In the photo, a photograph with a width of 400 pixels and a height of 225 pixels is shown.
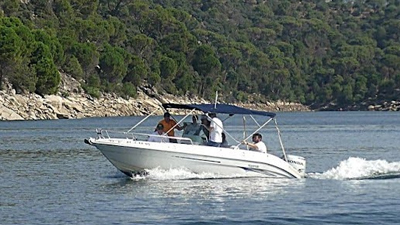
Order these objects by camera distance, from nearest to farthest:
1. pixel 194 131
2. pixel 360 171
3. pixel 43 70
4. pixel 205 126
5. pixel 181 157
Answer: pixel 181 157, pixel 205 126, pixel 194 131, pixel 360 171, pixel 43 70

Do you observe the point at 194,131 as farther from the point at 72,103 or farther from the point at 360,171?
the point at 72,103

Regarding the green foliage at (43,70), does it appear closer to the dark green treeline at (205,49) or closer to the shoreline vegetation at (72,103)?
the dark green treeline at (205,49)

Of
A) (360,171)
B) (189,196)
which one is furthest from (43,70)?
(189,196)

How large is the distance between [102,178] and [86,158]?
8.24 meters

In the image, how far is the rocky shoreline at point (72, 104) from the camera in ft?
277

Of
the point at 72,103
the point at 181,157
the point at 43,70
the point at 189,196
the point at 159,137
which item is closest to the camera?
the point at 189,196

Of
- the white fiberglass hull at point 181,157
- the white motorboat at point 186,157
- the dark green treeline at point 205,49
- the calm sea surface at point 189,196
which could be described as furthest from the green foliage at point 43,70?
the white fiberglass hull at point 181,157

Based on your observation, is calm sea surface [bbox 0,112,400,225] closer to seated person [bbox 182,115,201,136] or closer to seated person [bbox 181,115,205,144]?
seated person [bbox 181,115,205,144]

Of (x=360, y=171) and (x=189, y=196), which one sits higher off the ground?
(x=360, y=171)

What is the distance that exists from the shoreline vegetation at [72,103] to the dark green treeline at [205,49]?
104cm

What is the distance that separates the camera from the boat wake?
90.3 feet

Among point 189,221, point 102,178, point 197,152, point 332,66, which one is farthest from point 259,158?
point 332,66

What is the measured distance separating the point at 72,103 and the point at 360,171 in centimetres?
6814

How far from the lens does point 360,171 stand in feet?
92.7
